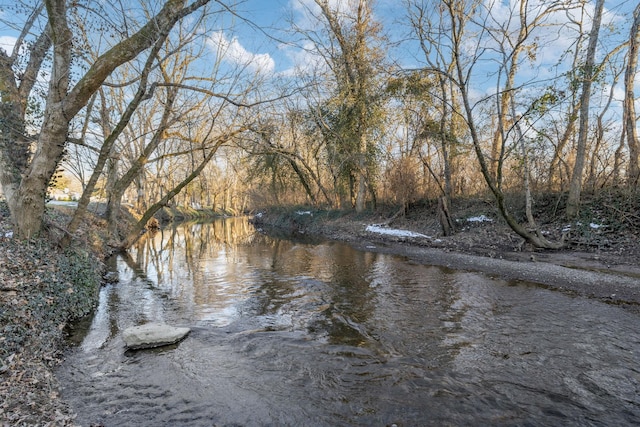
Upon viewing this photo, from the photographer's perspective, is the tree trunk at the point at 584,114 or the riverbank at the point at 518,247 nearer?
the riverbank at the point at 518,247

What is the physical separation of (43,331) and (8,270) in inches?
47.3

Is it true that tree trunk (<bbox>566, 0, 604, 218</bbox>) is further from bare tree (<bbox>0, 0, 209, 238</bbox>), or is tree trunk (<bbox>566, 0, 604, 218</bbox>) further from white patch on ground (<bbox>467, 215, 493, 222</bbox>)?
bare tree (<bbox>0, 0, 209, 238</bbox>)

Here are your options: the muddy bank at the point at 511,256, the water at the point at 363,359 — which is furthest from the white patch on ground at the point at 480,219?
the water at the point at 363,359

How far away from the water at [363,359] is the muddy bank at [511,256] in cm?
91

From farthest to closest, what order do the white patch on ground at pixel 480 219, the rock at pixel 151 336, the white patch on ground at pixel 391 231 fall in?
the white patch on ground at pixel 391 231 → the white patch on ground at pixel 480 219 → the rock at pixel 151 336

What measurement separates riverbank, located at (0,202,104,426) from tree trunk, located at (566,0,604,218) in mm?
13870

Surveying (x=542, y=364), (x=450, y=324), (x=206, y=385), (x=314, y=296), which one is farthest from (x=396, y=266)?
(x=206, y=385)

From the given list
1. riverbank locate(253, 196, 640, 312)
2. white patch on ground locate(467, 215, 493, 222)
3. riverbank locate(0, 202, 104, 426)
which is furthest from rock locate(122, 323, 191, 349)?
white patch on ground locate(467, 215, 493, 222)

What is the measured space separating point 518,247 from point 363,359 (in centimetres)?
963

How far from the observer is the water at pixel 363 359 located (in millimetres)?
3637

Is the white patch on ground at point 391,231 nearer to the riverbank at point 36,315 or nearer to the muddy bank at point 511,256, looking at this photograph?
the muddy bank at point 511,256

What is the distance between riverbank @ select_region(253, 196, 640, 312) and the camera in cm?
804

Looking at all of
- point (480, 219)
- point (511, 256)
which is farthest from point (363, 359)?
point (480, 219)

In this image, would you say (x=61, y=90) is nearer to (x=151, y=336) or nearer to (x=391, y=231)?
(x=151, y=336)
